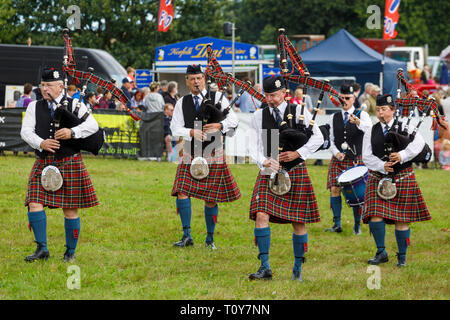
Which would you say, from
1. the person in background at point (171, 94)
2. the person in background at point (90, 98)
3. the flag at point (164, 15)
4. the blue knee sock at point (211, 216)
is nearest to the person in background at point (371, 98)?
the person in background at point (171, 94)

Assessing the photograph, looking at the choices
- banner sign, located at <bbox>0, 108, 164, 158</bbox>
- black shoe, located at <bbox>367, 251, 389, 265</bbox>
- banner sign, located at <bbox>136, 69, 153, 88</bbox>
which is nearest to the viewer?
black shoe, located at <bbox>367, 251, 389, 265</bbox>

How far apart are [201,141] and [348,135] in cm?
203

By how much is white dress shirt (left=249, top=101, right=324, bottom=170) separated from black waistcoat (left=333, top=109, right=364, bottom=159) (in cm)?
256

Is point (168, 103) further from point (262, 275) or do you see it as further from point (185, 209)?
point (262, 275)

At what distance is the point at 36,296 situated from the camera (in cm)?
535

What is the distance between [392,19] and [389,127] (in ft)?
43.1

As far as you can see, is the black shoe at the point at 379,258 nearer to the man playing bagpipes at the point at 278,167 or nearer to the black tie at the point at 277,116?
the man playing bagpipes at the point at 278,167

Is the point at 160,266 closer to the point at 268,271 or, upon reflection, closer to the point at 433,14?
the point at 268,271

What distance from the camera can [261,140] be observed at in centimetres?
586

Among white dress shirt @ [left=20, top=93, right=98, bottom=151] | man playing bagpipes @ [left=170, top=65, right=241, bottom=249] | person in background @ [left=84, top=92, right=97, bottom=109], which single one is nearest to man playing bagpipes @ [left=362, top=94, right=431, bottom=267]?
man playing bagpipes @ [left=170, top=65, right=241, bottom=249]

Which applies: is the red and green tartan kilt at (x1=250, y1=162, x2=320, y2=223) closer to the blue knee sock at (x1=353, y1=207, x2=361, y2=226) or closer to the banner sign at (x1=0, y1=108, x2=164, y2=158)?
the blue knee sock at (x1=353, y1=207, x2=361, y2=226)

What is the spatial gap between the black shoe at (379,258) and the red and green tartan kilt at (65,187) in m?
2.60

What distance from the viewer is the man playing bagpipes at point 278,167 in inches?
227

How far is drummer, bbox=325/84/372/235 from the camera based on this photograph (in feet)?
27.2
